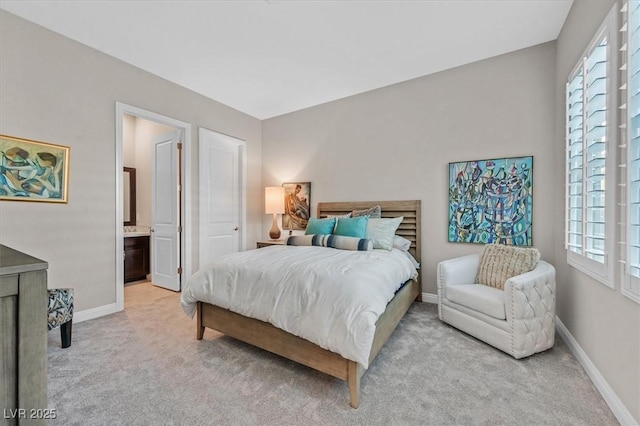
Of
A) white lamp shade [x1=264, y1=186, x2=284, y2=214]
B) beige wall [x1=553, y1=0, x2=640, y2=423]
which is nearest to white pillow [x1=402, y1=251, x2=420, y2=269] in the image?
beige wall [x1=553, y1=0, x2=640, y2=423]

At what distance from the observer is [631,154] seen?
1410 mm

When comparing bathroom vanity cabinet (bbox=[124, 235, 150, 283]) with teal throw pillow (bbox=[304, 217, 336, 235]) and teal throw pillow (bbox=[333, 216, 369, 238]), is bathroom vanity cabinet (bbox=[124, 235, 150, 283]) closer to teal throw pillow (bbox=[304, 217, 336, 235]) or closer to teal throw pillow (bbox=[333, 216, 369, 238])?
teal throw pillow (bbox=[304, 217, 336, 235])

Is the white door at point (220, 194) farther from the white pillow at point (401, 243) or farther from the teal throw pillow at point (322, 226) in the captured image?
the white pillow at point (401, 243)

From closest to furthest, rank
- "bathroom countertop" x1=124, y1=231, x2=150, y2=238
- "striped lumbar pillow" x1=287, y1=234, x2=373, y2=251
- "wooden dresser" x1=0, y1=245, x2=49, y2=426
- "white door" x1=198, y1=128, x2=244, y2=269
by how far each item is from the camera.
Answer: "wooden dresser" x1=0, y1=245, x2=49, y2=426 < "striped lumbar pillow" x1=287, y1=234, x2=373, y2=251 < "white door" x1=198, y1=128, x2=244, y2=269 < "bathroom countertop" x1=124, y1=231, x2=150, y2=238

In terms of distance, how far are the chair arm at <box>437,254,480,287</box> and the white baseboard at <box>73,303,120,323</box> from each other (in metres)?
3.43

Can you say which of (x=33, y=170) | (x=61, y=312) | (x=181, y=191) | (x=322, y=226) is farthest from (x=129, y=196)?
(x=322, y=226)

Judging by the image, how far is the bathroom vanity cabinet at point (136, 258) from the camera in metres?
4.23

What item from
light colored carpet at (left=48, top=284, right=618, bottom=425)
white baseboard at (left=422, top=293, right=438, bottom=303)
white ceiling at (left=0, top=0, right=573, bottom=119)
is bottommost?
light colored carpet at (left=48, top=284, right=618, bottom=425)

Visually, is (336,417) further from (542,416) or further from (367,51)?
(367,51)

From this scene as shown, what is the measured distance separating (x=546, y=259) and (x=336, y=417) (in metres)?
2.63

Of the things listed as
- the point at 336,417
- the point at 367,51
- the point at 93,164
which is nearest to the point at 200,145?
the point at 93,164

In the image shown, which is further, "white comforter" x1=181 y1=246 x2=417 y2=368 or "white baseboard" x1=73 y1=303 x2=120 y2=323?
"white baseboard" x1=73 y1=303 x2=120 y2=323

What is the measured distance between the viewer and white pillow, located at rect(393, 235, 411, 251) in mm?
3166

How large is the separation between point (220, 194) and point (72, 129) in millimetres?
1871
